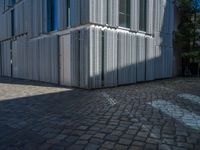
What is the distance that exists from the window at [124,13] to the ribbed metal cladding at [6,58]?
1007cm

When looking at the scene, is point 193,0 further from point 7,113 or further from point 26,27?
point 7,113

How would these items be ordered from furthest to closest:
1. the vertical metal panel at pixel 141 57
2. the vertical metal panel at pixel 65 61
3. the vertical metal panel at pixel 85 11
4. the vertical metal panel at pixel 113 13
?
the vertical metal panel at pixel 141 57, the vertical metal panel at pixel 65 61, the vertical metal panel at pixel 113 13, the vertical metal panel at pixel 85 11

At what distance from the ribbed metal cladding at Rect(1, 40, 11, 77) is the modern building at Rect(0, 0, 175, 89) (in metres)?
1.16

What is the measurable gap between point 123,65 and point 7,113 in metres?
6.22

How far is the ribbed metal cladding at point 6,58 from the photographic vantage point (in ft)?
55.0

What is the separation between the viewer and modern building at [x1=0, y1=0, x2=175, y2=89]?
28.8ft

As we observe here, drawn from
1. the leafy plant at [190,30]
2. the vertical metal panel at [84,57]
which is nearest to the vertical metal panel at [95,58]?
the vertical metal panel at [84,57]

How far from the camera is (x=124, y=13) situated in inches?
408

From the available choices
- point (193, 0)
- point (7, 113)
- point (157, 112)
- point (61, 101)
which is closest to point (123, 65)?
point (61, 101)

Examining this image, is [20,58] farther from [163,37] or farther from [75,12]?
[163,37]

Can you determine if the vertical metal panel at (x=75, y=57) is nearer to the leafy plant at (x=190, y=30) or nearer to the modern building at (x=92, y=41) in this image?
the modern building at (x=92, y=41)

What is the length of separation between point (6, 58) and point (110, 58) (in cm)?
1107

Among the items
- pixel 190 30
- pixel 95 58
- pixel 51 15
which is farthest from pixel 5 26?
pixel 190 30

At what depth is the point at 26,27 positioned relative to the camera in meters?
13.9
